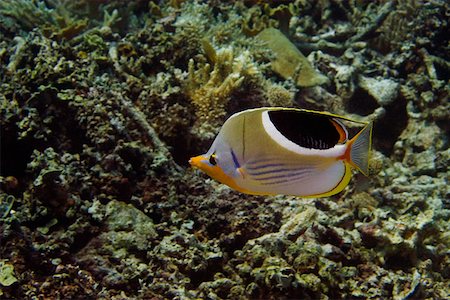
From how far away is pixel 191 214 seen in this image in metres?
2.88

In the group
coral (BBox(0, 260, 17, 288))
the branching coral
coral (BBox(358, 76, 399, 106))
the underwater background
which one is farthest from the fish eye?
coral (BBox(358, 76, 399, 106))

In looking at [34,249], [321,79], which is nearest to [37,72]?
[34,249]

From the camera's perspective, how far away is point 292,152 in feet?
4.67

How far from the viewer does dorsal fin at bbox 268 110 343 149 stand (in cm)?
139

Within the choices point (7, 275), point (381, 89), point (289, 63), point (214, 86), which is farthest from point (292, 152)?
point (381, 89)

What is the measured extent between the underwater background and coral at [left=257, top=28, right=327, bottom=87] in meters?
0.02

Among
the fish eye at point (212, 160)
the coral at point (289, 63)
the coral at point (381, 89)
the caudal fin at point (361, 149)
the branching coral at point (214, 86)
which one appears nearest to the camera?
the caudal fin at point (361, 149)

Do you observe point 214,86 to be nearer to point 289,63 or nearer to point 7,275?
point 289,63

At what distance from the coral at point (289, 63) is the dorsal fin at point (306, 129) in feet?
9.93

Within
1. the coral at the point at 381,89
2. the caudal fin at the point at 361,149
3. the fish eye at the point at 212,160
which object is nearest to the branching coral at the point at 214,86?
the coral at the point at 381,89

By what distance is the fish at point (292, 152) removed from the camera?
4.59 feet

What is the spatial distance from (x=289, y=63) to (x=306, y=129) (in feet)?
11.1

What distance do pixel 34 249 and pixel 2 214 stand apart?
0.32 metres

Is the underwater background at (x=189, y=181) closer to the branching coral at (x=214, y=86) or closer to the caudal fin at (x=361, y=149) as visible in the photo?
the branching coral at (x=214, y=86)
